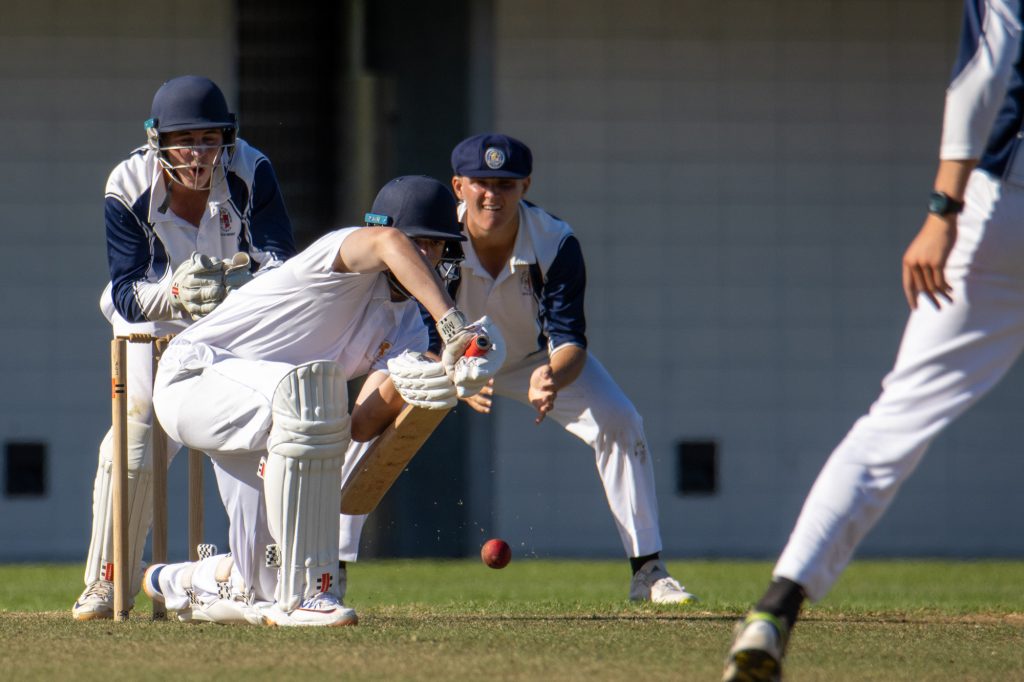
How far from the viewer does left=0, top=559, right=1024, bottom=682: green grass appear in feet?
13.1

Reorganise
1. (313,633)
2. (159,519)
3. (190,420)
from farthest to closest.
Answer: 1. (159,519)
2. (190,420)
3. (313,633)

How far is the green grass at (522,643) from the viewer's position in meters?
3.99

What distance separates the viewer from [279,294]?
500cm

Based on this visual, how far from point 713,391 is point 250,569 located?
5726 millimetres

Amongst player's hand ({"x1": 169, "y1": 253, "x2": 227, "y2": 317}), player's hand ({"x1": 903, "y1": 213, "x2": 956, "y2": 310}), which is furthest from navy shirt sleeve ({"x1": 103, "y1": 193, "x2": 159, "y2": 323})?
player's hand ({"x1": 903, "y1": 213, "x2": 956, "y2": 310})

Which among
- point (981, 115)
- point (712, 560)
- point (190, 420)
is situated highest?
point (981, 115)

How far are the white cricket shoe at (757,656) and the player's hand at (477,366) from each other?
4.23 ft

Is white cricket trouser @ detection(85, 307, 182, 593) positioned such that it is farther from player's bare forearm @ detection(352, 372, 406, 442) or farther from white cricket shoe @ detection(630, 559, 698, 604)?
white cricket shoe @ detection(630, 559, 698, 604)

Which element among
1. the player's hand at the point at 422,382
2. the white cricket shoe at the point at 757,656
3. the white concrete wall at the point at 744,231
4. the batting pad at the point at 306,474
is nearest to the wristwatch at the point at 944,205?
the white cricket shoe at the point at 757,656

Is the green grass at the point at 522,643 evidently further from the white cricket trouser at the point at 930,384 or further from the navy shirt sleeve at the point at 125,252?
the navy shirt sleeve at the point at 125,252

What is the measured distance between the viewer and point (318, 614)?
4.79 m

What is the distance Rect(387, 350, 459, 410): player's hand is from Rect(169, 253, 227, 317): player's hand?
0.84m

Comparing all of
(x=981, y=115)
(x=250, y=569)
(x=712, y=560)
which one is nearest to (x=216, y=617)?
(x=250, y=569)

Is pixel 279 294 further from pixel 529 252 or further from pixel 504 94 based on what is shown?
pixel 504 94
